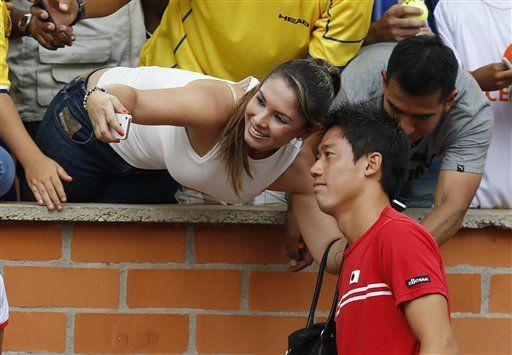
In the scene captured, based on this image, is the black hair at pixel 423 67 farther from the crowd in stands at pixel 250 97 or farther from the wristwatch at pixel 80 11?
the wristwatch at pixel 80 11

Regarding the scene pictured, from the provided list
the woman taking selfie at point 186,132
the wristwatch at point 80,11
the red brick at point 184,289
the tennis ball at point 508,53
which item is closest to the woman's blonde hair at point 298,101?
the woman taking selfie at point 186,132

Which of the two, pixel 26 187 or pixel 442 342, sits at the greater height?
pixel 442 342

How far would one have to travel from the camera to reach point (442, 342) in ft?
8.79

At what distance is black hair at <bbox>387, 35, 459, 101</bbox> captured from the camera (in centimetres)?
366

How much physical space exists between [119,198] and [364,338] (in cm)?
149

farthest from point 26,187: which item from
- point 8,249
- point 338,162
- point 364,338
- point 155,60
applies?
point 364,338

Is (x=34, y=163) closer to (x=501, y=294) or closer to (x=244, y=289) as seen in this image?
(x=244, y=289)

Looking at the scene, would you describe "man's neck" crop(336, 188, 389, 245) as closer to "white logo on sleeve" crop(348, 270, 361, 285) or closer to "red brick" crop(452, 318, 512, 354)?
"white logo on sleeve" crop(348, 270, 361, 285)

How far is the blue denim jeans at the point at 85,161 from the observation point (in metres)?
3.84

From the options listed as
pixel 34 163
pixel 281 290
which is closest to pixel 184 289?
pixel 281 290

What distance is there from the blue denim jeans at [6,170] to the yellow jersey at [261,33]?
773mm

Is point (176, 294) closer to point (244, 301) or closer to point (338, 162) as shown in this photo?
point (244, 301)

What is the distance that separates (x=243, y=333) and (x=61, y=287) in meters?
0.70

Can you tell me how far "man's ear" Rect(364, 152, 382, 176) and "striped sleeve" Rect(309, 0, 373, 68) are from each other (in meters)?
0.94
